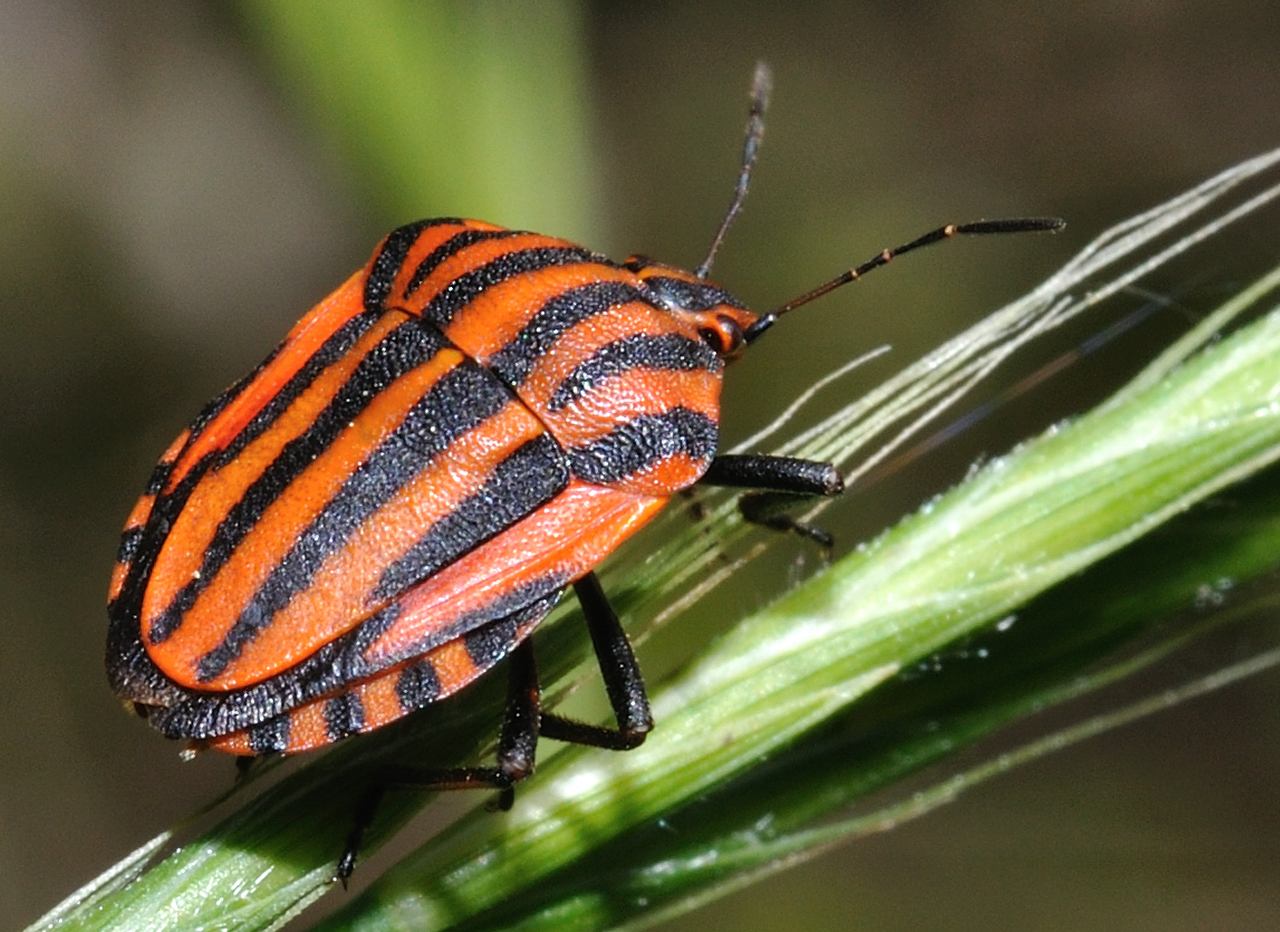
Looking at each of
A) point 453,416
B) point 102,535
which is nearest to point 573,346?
point 453,416

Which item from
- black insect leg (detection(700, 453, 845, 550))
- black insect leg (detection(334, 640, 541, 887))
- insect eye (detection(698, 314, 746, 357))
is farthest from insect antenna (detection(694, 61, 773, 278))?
black insect leg (detection(334, 640, 541, 887))

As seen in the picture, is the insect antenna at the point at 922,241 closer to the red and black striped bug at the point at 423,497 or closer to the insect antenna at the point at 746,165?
the red and black striped bug at the point at 423,497

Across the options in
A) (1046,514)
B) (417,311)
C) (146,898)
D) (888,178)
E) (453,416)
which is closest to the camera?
(146,898)

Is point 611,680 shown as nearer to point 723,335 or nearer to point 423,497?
point 423,497

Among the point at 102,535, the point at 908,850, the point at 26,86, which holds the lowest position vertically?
the point at 908,850

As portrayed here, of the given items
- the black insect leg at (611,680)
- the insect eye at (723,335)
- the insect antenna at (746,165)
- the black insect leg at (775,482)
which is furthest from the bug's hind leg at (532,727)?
the insect antenna at (746,165)

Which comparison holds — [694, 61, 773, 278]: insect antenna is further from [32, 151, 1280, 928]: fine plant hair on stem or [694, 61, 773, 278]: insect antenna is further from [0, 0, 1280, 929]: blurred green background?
[0, 0, 1280, 929]: blurred green background

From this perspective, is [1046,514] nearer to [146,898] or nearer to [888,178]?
[146,898]

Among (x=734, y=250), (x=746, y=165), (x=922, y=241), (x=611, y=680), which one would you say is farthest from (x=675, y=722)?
(x=734, y=250)
